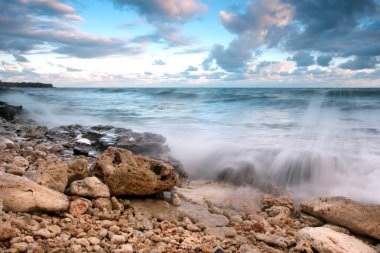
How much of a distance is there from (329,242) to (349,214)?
3.26 feet

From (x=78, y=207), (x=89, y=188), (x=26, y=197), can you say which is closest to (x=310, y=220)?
(x=89, y=188)

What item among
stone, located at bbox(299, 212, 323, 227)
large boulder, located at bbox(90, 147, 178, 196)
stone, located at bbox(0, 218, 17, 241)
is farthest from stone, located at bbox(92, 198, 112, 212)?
stone, located at bbox(299, 212, 323, 227)

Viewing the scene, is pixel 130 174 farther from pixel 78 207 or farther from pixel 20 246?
pixel 20 246

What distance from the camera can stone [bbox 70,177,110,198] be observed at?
13.5 feet

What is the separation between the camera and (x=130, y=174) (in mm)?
4570

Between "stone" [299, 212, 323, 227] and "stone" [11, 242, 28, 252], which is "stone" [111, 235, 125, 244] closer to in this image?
"stone" [11, 242, 28, 252]

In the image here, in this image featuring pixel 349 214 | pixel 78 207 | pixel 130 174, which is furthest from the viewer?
pixel 349 214

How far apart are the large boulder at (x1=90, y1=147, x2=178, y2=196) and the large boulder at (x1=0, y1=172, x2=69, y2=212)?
34.7 inches

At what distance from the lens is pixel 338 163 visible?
7641 millimetres

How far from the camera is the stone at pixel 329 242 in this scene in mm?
3969

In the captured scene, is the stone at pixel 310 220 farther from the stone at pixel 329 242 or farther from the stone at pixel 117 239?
the stone at pixel 117 239

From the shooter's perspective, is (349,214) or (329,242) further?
(349,214)

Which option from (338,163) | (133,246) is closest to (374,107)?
(338,163)

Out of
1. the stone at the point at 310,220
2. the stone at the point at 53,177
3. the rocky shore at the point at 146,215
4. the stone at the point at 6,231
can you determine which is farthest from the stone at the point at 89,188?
the stone at the point at 310,220
